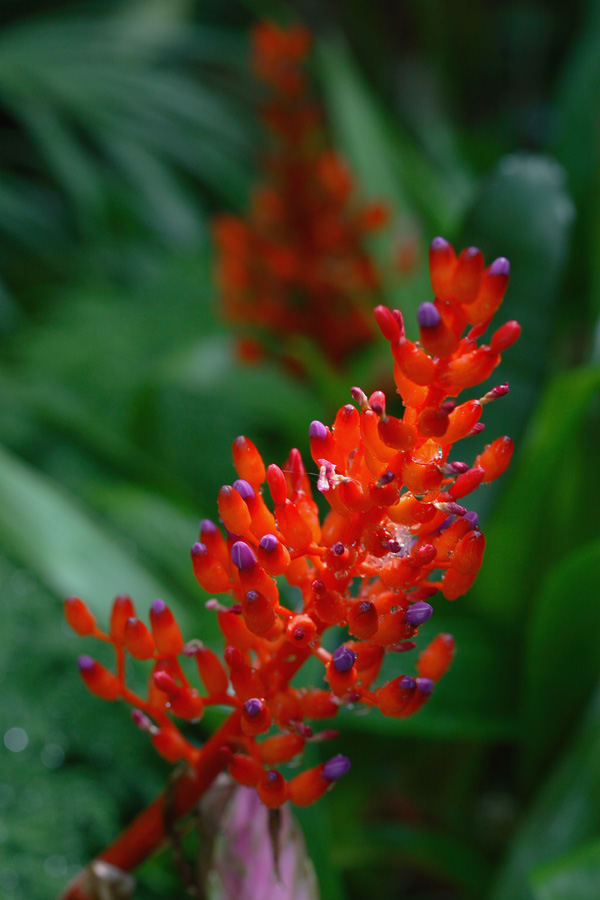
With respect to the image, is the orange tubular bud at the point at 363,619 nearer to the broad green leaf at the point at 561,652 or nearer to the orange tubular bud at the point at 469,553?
the orange tubular bud at the point at 469,553

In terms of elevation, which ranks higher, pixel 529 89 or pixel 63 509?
pixel 529 89

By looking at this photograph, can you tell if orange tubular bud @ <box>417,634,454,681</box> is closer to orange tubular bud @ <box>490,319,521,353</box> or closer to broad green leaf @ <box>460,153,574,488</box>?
orange tubular bud @ <box>490,319,521,353</box>

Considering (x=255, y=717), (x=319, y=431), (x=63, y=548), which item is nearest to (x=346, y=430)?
(x=319, y=431)

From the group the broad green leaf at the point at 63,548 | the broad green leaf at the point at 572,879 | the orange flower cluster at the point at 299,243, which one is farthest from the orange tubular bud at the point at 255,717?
the orange flower cluster at the point at 299,243

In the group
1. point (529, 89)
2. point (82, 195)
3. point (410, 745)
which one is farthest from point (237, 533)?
point (529, 89)

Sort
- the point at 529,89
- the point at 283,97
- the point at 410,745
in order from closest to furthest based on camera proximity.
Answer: the point at 410,745 → the point at 283,97 → the point at 529,89

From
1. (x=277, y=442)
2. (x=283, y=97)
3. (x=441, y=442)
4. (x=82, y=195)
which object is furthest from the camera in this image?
(x=82, y=195)

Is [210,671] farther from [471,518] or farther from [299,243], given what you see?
[299,243]

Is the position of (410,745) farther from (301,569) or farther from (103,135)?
(103,135)
